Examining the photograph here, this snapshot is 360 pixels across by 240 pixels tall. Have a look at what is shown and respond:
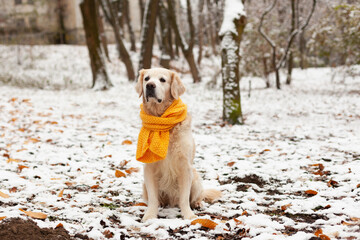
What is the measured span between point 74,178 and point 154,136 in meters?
1.75

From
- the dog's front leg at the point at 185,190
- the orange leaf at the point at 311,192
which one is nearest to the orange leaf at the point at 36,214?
the dog's front leg at the point at 185,190

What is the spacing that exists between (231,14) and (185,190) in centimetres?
561

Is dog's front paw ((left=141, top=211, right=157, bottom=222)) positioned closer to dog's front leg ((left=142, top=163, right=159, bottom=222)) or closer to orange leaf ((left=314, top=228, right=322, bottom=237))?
dog's front leg ((left=142, top=163, right=159, bottom=222))

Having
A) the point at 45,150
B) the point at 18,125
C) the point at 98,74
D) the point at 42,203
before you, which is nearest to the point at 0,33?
the point at 98,74

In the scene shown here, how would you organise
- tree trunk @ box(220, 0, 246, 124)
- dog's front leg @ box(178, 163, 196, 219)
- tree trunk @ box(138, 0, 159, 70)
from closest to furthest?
dog's front leg @ box(178, 163, 196, 219) < tree trunk @ box(220, 0, 246, 124) < tree trunk @ box(138, 0, 159, 70)

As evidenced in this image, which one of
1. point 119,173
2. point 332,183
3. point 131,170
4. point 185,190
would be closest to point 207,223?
point 185,190

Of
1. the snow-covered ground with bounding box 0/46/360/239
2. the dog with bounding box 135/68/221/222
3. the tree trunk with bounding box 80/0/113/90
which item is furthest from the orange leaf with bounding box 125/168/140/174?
the tree trunk with bounding box 80/0/113/90

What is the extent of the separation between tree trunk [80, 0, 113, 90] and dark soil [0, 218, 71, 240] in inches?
432

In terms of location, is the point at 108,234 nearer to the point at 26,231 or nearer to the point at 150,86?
the point at 26,231

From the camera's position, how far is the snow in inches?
304

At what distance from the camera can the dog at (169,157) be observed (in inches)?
129

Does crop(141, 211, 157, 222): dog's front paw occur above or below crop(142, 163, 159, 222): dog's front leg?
below

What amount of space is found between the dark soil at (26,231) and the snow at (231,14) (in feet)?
20.5

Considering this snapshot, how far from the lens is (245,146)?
6191 mm
